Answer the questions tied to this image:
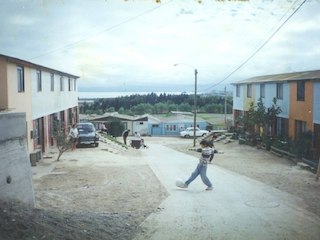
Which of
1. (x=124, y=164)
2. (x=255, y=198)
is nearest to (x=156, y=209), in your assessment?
(x=255, y=198)

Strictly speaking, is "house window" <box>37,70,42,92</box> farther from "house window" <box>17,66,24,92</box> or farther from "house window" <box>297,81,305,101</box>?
"house window" <box>297,81,305,101</box>

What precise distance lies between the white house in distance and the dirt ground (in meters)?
1.78

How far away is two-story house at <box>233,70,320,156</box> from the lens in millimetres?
22766

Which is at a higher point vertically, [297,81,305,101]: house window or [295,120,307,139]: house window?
[297,81,305,101]: house window

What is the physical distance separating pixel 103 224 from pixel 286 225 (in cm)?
370

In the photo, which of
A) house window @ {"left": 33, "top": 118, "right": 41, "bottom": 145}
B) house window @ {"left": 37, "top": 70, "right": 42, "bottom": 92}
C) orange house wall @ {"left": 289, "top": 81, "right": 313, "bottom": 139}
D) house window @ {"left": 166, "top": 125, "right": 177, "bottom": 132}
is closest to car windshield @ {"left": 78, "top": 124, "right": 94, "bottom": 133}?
house window @ {"left": 33, "top": 118, "right": 41, "bottom": 145}

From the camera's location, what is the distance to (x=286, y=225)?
8820 millimetres

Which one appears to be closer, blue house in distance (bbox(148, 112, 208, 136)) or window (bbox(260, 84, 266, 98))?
window (bbox(260, 84, 266, 98))

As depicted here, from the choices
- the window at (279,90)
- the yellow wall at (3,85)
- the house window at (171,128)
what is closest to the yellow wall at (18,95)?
the yellow wall at (3,85)

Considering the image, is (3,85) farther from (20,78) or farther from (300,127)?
(300,127)

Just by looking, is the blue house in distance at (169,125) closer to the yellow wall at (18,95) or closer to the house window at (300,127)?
the house window at (300,127)

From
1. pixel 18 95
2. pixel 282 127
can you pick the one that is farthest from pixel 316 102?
pixel 18 95

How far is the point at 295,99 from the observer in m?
25.6

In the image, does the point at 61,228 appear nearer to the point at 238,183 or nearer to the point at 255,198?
the point at 255,198
